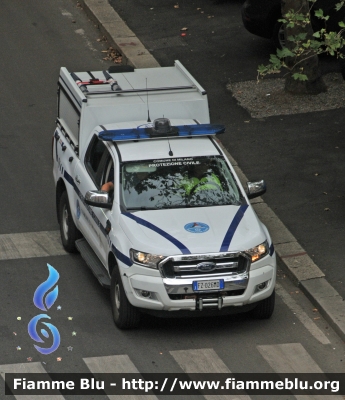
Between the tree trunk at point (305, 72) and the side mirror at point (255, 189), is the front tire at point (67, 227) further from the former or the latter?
the tree trunk at point (305, 72)

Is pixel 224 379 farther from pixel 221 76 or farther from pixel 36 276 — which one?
pixel 221 76

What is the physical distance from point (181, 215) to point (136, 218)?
53cm

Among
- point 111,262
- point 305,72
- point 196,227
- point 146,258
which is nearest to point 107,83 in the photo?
point 111,262

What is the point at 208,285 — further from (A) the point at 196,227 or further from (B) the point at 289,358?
(B) the point at 289,358

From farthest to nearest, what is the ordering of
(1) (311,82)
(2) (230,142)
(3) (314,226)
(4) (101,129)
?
(1) (311,82) < (2) (230,142) < (3) (314,226) < (4) (101,129)

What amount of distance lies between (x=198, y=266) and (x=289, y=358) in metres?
1.45

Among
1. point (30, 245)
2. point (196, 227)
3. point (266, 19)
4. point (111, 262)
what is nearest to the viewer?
point (196, 227)

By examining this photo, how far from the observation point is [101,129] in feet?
41.6

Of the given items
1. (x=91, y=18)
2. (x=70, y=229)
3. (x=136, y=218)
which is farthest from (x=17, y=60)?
(x=136, y=218)

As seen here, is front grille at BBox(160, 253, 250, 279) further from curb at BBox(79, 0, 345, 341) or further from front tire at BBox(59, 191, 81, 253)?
front tire at BBox(59, 191, 81, 253)

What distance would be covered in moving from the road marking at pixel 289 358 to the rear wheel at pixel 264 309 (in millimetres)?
584

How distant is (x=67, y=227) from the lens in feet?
44.4

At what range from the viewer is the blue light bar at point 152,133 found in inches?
481

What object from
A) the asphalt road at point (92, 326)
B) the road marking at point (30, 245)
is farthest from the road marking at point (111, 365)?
the road marking at point (30, 245)
